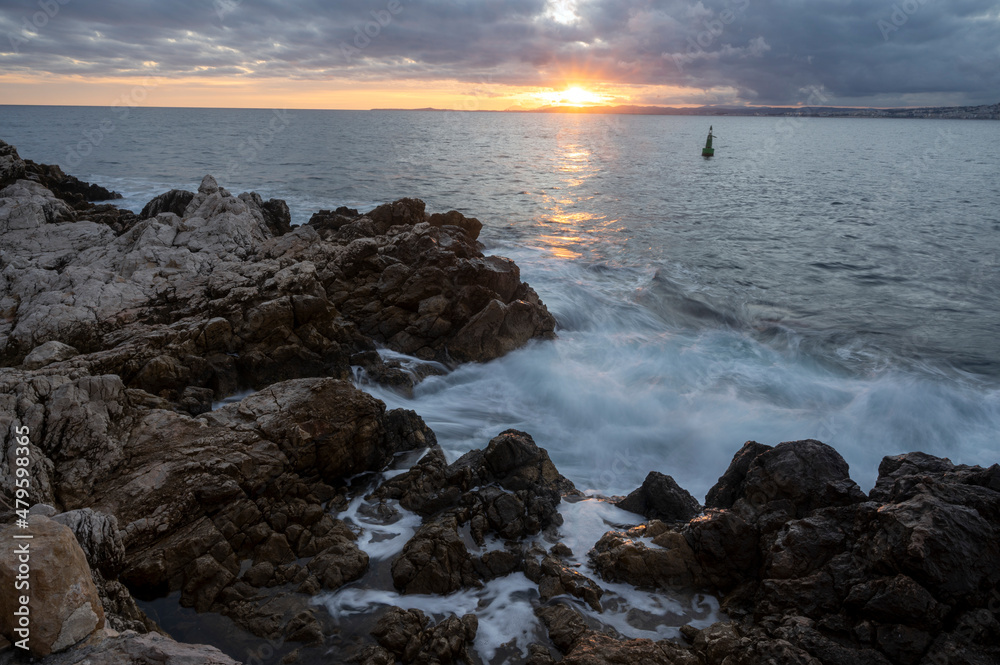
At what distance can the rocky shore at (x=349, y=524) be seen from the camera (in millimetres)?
5391

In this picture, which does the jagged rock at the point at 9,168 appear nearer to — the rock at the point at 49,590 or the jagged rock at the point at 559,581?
the rock at the point at 49,590

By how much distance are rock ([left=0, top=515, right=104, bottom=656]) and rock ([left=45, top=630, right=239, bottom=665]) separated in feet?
0.33

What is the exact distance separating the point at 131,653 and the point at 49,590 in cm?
75

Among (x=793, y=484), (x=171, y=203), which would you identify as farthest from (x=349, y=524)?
(x=171, y=203)

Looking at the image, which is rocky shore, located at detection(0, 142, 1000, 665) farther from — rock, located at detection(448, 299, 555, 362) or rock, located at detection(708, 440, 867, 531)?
rock, located at detection(448, 299, 555, 362)

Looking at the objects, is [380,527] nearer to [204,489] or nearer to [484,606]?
[484,606]

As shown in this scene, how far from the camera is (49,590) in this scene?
396 centimetres

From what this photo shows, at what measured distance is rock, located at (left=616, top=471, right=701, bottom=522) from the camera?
8.66m

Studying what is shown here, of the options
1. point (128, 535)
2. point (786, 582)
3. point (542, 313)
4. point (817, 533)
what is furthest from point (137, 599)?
point (542, 313)

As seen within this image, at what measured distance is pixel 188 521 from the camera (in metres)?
7.23

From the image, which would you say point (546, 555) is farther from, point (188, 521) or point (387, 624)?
point (188, 521)

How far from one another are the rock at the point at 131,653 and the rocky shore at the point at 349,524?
0.06 feet

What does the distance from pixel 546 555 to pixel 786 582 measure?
3017mm

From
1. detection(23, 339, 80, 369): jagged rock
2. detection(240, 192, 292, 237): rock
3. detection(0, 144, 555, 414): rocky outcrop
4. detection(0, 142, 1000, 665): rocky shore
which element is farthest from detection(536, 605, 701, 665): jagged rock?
detection(240, 192, 292, 237): rock
